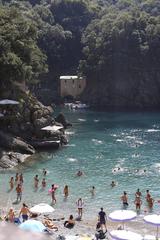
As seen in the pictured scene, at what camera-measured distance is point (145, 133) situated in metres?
65.6

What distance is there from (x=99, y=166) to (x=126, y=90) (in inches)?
2390

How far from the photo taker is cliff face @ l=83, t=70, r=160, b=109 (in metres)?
101

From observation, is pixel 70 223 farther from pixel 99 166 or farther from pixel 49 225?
pixel 99 166

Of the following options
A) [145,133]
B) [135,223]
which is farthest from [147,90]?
[135,223]

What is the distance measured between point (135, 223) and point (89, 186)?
10.0 metres

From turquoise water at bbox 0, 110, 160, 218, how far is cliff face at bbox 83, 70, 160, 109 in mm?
27021

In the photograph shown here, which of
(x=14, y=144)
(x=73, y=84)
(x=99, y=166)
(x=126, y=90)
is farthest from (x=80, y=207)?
(x=73, y=84)

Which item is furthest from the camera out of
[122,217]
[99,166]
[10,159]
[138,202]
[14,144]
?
[14,144]

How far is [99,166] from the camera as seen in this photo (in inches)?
1758

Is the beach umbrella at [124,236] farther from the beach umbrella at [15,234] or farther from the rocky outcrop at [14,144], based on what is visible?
the rocky outcrop at [14,144]

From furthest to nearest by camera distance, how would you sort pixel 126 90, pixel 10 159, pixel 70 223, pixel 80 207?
pixel 126 90
pixel 10 159
pixel 80 207
pixel 70 223

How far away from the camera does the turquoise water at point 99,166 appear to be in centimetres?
3322

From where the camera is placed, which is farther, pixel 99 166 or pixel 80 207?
pixel 99 166

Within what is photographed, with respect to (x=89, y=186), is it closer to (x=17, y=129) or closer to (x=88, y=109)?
(x=17, y=129)
